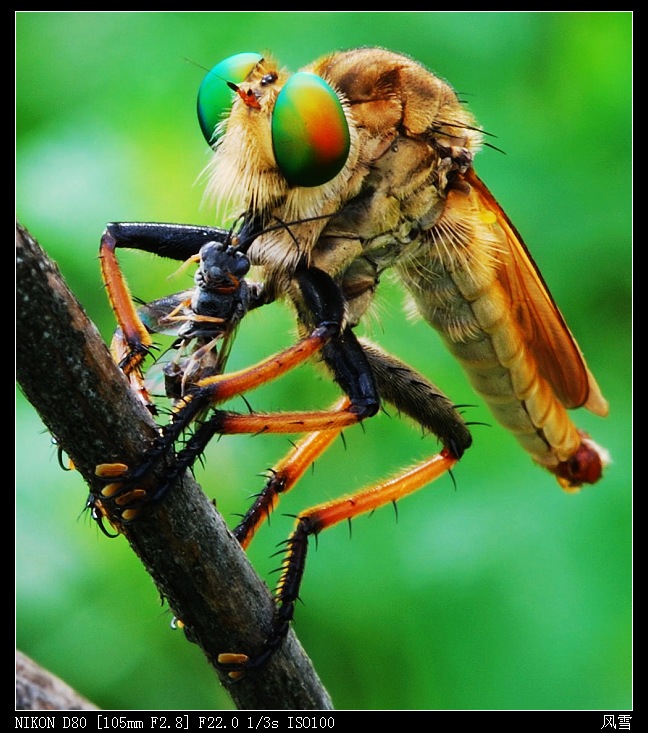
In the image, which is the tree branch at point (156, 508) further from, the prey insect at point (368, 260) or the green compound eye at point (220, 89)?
the green compound eye at point (220, 89)

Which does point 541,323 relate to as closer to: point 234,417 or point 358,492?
point 358,492

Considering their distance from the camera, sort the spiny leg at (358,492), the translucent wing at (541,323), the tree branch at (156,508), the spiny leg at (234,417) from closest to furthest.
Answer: the tree branch at (156,508) → the spiny leg at (234,417) → the spiny leg at (358,492) → the translucent wing at (541,323)

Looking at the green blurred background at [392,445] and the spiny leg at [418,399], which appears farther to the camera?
the green blurred background at [392,445]

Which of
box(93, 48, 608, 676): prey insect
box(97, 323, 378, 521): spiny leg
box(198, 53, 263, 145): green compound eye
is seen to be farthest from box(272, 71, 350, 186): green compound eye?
box(97, 323, 378, 521): spiny leg

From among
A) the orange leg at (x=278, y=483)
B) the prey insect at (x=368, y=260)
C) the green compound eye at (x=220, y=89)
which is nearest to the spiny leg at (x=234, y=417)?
the prey insect at (x=368, y=260)

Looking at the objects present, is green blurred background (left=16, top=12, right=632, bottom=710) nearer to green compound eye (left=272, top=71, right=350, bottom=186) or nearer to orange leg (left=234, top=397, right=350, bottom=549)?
orange leg (left=234, top=397, right=350, bottom=549)

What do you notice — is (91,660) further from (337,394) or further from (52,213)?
(52,213)

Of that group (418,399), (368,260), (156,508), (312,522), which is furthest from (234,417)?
(418,399)

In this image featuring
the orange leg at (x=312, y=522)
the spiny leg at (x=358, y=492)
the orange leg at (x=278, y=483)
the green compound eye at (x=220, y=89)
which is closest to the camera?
the orange leg at (x=312, y=522)
